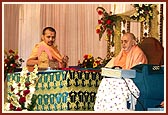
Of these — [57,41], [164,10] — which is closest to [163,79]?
[164,10]

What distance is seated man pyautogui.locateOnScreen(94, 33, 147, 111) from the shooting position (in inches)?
141

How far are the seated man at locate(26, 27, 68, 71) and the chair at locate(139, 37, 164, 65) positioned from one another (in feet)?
1.76

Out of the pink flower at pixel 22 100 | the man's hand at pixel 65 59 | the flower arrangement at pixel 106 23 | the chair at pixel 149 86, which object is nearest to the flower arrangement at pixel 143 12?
the flower arrangement at pixel 106 23

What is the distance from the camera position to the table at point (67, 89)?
11.9 ft

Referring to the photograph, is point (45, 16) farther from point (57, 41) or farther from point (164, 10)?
point (164, 10)

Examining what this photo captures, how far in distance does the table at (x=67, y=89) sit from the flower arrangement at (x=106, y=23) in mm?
267

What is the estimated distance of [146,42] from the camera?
370cm

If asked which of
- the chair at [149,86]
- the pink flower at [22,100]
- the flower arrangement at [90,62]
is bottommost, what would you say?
the pink flower at [22,100]

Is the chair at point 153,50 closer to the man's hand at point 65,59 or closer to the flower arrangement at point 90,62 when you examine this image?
the flower arrangement at point 90,62

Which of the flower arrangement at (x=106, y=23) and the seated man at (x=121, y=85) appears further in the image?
the flower arrangement at (x=106, y=23)

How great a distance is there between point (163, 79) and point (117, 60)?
1.10 feet

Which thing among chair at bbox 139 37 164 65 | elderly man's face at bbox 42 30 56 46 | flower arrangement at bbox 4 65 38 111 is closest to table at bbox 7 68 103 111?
flower arrangement at bbox 4 65 38 111

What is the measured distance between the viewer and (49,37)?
3.73m

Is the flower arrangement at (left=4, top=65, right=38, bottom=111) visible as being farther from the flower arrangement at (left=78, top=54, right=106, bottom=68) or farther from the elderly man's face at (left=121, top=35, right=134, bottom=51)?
the elderly man's face at (left=121, top=35, right=134, bottom=51)
